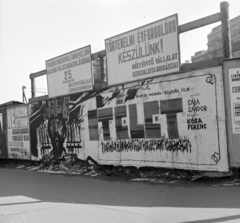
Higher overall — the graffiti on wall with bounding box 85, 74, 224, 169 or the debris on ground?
the graffiti on wall with bounding box 85, 74, 224, 169

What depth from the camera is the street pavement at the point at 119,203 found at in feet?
17.1

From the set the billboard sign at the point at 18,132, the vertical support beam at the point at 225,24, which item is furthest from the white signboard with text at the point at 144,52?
the billboard sign at the point at 18,132

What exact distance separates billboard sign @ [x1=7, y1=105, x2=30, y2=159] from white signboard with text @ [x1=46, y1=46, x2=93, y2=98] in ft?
7.95

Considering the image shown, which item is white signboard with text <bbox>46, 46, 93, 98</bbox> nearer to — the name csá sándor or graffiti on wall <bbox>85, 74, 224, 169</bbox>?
graffiti on wall <bbox>85, 74, 224, 169</bbox>

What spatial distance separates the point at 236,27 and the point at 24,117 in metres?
10.0

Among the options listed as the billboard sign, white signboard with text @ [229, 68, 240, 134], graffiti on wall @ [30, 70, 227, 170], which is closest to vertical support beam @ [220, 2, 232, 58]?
white signboard with text @ [229, 68, 240, 134]

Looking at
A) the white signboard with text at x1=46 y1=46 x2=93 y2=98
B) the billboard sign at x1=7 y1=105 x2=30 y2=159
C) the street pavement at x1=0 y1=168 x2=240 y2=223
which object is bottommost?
the street pavement at x1=0 y1=168 x2=240 y2=223

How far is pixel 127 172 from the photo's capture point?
9867mm

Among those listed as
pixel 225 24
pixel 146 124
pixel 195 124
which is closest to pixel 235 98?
pixel 195 124

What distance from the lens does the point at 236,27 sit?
44.2 feet

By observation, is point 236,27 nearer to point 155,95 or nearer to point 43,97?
point 155,95

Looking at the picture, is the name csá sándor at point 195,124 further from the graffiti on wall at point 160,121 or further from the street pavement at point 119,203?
the street pavement at point 119,203

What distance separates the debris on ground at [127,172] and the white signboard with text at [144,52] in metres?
2.73

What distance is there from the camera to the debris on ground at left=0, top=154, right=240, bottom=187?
7734mm
